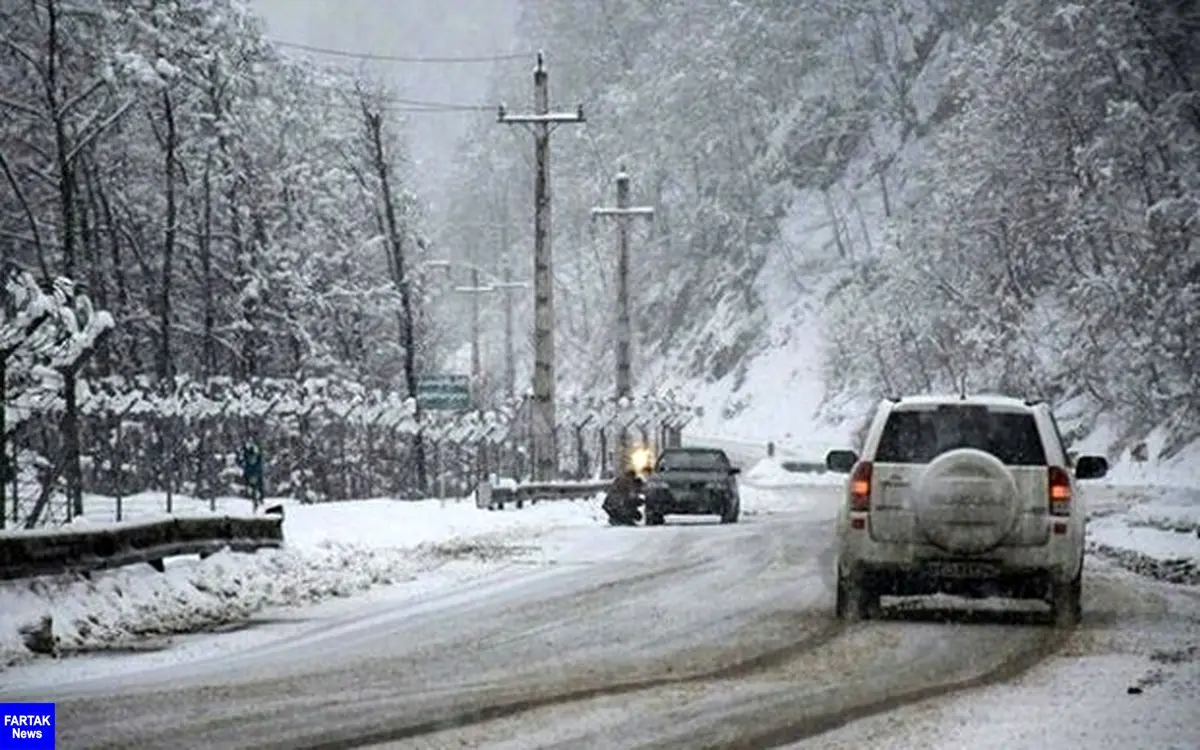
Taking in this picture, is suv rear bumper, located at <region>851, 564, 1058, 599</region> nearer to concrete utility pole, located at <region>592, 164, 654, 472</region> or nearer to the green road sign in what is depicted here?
the green road sign

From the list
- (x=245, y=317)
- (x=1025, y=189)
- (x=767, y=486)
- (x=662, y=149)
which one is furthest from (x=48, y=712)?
(x=662, y=149)

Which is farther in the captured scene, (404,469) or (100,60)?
(404,469)

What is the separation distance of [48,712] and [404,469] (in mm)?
55870

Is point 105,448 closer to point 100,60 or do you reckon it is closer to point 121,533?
point 100,60

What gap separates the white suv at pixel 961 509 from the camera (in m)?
16.3

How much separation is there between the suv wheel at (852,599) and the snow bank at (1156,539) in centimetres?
633

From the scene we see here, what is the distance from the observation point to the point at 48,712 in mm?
11070

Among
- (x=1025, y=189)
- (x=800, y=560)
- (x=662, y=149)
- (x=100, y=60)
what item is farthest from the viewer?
(x=662, y=149)

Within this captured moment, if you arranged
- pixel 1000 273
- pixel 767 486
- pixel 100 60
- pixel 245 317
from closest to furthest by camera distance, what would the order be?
pixel 100 60
pixel 245 317
pixel 767 486
pixel 1000 273

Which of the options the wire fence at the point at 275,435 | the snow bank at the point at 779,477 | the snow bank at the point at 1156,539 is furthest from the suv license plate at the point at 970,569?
the snow bank at the point at 779,477

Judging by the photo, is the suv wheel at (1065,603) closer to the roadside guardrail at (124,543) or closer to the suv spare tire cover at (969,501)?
the suv spare tire cover at (969,501)

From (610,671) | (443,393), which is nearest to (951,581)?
(610,671)

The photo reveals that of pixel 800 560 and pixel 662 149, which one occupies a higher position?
pixel 662 149

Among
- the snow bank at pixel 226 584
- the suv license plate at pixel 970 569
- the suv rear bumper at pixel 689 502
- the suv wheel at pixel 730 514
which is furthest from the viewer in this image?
the suv wheel at pixel 730 514
